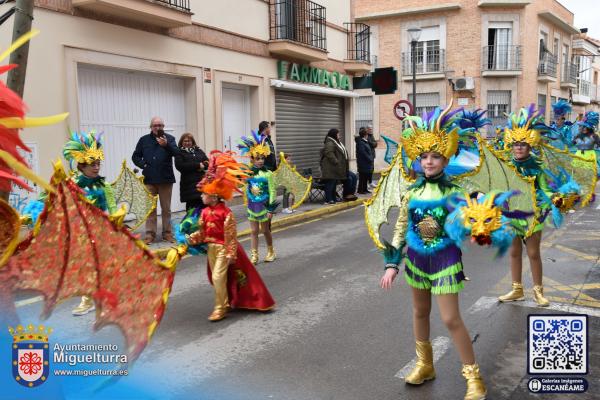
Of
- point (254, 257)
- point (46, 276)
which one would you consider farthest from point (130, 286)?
point (254, 257)

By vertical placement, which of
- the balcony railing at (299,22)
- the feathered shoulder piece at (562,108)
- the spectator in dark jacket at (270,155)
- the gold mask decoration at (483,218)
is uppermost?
the balcony railing at (299,22)

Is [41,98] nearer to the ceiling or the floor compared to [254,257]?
nearer to the ceiling

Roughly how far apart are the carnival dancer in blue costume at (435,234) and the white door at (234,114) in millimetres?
9844

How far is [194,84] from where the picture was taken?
11945mm

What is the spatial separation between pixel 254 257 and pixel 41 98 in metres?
4.59

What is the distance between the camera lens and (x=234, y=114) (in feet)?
45.1

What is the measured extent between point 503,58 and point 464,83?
2.78 metres

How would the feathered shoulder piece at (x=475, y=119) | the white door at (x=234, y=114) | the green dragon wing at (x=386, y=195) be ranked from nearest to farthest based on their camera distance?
the green dragon wing at (x=386, y=195) < the feathered shoulder piece at (x=475, y=119) < the white door at (x=234, y=114)

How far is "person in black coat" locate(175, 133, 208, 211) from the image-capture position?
8.95 meters

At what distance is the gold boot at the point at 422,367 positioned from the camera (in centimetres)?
379

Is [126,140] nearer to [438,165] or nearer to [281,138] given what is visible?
[281,138]

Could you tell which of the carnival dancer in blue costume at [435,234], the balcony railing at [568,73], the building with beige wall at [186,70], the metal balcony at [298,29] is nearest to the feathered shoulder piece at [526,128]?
the carnival dancer in blue costume at [435,234]

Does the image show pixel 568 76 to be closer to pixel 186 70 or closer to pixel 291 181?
pixel 186 70

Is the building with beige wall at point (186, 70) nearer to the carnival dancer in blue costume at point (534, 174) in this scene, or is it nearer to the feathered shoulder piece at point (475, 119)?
the feathered shoulder piece at point (475, 119)
